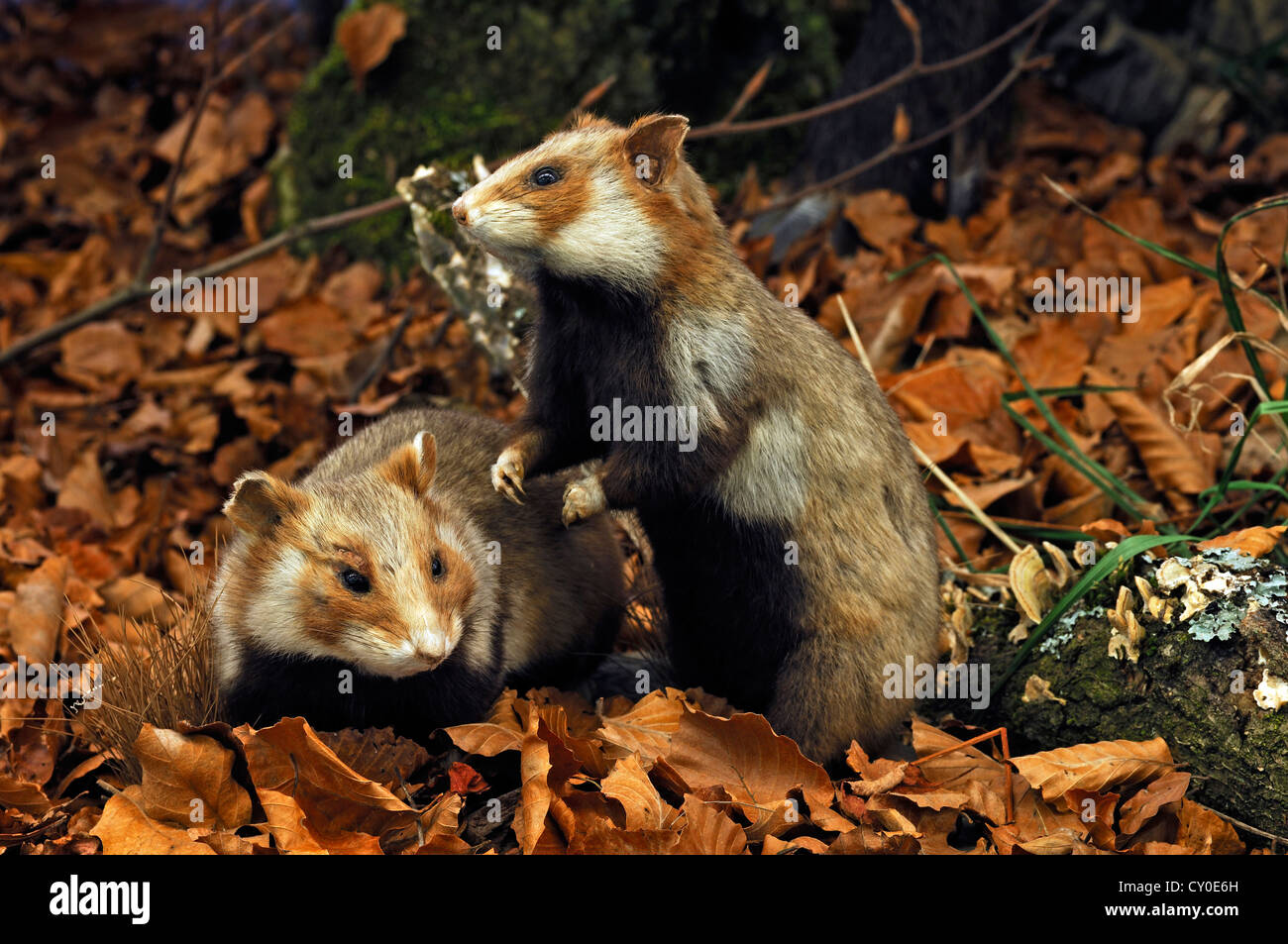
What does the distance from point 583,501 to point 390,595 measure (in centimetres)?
59

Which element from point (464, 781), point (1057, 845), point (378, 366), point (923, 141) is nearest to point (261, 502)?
point (464, 781)

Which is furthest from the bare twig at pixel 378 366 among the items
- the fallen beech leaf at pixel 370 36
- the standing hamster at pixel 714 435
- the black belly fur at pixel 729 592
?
the black belly fur at pixel 729 592

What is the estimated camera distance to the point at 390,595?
3275mm

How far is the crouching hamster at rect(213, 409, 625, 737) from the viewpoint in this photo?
10.8 ft

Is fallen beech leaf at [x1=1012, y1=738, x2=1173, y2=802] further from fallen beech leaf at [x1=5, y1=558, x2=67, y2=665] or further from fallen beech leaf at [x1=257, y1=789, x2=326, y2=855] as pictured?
fallen beech leaf at [x1=5, y1=558, x2=67, y2=665]

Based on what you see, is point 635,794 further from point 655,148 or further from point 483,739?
point 655,148

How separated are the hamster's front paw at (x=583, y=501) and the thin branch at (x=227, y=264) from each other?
7.99 ft

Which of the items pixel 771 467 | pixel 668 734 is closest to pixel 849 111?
pixel 771 467

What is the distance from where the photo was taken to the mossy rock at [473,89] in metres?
6.85

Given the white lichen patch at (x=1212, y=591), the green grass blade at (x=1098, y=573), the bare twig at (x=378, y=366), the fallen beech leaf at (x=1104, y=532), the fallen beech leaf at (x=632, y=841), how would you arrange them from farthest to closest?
the bare twig at (x=378, y=366) < the fallen beech leaf at (x=1104, y=532) < the green grass blade at (x=1098, y=573) < the white lichen patch at (x=1212, y=591) < the fallen beech leaf at (x=632, y=841)

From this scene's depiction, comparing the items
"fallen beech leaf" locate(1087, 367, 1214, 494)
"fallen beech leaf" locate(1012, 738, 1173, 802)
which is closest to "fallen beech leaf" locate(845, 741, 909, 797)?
"fallen beech leaf" locate(1012, 738, 1173, 802)

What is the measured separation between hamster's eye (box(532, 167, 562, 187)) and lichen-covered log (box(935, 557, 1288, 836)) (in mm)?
2083

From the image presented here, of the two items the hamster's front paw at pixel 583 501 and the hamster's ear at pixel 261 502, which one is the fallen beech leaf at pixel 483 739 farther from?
the hamster's ear at pixel 261 502
